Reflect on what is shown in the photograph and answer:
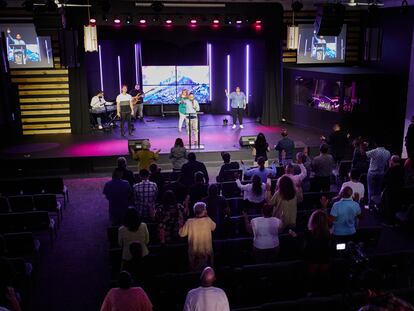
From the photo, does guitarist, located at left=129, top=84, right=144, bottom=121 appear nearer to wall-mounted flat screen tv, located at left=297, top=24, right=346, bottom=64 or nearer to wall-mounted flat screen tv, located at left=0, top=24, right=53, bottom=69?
wall-mounted flat screen tv, located at left=0, top=24, right=53, bottom=69

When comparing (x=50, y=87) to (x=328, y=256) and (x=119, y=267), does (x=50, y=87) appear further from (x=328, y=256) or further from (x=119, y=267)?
(x=328, y=256)

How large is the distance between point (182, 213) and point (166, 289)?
118 centimetres

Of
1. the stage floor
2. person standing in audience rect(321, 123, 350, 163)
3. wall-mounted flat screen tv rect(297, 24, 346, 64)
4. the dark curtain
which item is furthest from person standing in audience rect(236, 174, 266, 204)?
wall-mounted flat screen tv rect(297, 24, 346, 64)

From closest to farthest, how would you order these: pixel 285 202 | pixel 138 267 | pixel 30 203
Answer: pixel 138 267, pixel 285 202, pixel 30 203

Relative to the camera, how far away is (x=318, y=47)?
57.8 ft

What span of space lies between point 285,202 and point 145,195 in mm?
2105

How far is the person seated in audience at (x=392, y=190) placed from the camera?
8641 millimetres

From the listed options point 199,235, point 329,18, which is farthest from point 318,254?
point 329,18

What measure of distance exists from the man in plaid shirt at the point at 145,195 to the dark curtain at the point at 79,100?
9424mm

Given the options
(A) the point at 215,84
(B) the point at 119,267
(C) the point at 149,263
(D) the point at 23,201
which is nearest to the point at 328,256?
(C) the point at 149,263

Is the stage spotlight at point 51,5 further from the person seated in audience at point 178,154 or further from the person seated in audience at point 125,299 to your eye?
the person seated in audience at point 125,299

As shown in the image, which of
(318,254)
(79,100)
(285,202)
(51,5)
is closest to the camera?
(318,254)

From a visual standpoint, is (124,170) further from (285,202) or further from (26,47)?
(26,47)

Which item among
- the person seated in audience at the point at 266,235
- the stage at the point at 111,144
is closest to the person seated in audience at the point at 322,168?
the person seated in audience at the point at 266,235
